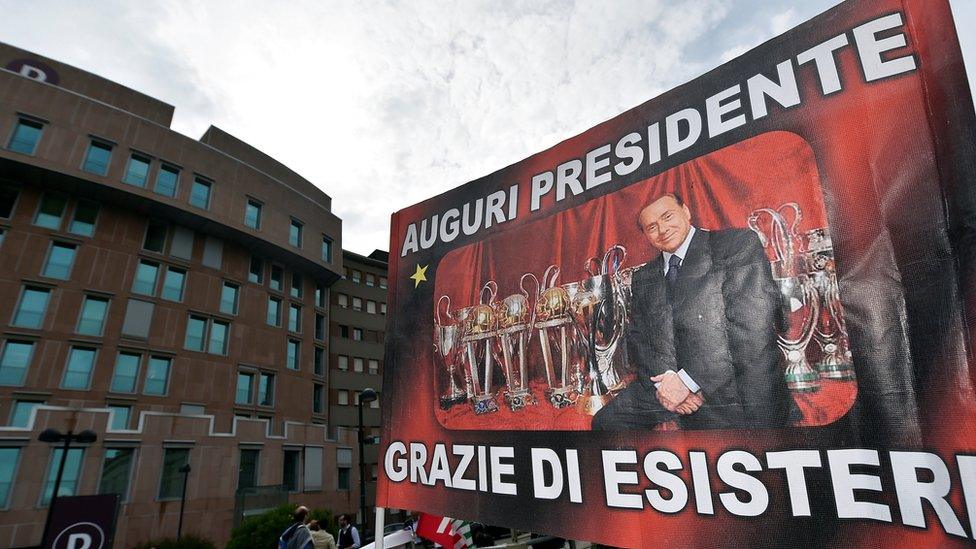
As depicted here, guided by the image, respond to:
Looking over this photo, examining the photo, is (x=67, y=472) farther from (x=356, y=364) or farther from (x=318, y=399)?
(x=356, y=364)

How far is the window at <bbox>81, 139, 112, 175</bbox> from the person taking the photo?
2928 cm

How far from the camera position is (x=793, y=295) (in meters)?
3.63

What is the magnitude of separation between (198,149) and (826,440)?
37761mm

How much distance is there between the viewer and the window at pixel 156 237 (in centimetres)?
3172

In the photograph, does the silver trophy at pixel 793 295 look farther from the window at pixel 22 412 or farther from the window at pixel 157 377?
the window at pixel 157 377

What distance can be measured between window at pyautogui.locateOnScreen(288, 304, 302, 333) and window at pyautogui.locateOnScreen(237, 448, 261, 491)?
918 cm

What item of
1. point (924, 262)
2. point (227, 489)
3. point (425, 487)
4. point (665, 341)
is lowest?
point (227, 489)

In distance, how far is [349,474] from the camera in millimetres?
38250

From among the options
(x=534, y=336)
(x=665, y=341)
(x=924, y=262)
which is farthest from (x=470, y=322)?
(x=924, y=262)

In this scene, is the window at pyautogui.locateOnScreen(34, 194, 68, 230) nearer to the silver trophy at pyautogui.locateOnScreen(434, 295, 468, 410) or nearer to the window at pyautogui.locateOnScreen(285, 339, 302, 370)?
the window at pyautogui.locateOnScreen(285, 339, 302, 370)

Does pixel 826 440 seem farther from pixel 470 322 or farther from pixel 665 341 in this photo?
pixel 470 322

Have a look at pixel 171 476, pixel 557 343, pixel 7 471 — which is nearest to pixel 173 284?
pixel 171 476

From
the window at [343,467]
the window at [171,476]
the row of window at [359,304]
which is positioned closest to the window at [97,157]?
the window at [171,476]

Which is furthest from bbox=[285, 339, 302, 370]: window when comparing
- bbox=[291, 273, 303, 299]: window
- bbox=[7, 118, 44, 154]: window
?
bbox=[7, 118, 44, 154]: window
